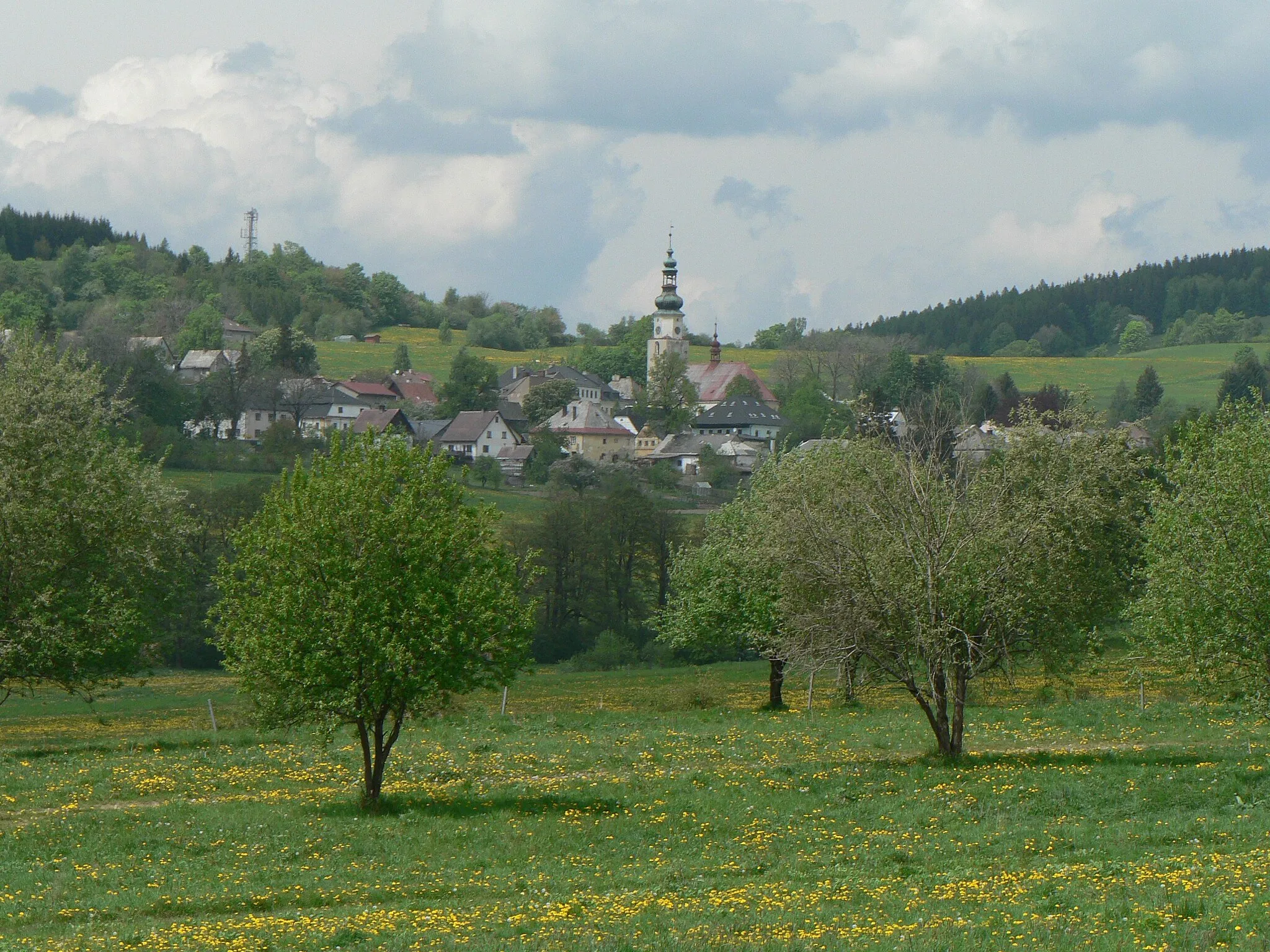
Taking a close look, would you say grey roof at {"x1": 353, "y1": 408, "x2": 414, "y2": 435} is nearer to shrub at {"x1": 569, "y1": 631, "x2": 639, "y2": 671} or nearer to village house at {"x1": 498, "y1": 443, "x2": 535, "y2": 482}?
village house at {"x1": 498, "y1": 443, "x2": 535, "y2": 482}

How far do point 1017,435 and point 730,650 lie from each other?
78.3 feet

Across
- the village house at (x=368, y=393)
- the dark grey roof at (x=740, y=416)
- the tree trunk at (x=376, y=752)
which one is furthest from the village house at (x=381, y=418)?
the tree trunk at (x=376, y=752)

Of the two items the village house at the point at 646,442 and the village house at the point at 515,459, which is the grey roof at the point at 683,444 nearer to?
the village house at the point at 646,442

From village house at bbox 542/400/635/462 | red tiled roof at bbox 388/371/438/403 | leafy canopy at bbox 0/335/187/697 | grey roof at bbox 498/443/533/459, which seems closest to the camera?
leafy canopy at bbox 0/335/187/697

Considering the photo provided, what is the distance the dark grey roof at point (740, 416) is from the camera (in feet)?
584

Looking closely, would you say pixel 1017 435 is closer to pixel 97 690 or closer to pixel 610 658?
pixel 610 658

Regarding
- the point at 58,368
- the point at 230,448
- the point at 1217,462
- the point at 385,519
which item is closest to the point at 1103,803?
the point at 1217,462

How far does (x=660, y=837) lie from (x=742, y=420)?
156 meters

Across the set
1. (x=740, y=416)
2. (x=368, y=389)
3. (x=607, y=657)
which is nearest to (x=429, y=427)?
(x=368, y=389)

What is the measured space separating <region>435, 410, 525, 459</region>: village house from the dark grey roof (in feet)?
91.8

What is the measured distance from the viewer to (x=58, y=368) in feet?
132

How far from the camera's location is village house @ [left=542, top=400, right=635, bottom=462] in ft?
560

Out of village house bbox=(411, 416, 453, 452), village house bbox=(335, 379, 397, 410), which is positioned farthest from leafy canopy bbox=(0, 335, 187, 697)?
village house bbox=(335, 379, 397, 410)

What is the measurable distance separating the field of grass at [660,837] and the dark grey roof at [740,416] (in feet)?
462
